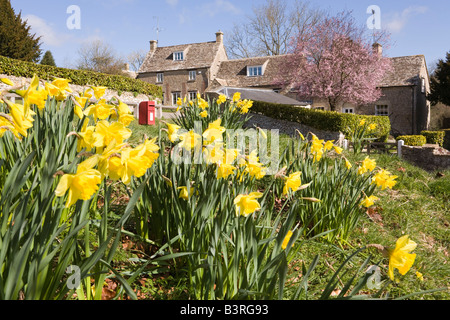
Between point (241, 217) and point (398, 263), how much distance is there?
693 mm

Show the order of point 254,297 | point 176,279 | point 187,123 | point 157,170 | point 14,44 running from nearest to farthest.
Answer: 1. point 254,297
2. point 176,279
3. point 157,170
4. point 187,123
5. point 14,44

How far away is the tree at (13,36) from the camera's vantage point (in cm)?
1992

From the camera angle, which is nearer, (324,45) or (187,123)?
(187,123)

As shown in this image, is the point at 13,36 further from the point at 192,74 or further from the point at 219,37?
the point at 219,37

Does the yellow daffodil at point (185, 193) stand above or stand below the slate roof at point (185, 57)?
below

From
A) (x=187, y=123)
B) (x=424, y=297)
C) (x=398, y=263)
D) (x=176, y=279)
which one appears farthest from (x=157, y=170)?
(x=187, y=123)

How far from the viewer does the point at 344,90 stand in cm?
1661

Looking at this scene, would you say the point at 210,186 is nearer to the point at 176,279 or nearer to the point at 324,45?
the point at 176,279

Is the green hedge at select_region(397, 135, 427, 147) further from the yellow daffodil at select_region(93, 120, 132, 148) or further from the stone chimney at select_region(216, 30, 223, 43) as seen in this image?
the stone chimney at select_region(216, 30, 223, 43)

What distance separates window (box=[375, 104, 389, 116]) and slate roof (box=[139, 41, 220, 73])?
13219mm

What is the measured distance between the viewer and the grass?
1738mm

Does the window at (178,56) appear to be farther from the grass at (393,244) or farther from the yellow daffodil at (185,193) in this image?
the yellow daffodil at (185,193)

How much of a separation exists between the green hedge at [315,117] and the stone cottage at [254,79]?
3.91 meters

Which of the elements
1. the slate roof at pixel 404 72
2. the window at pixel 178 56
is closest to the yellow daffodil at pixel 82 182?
the slate roof at pixel 404 72
